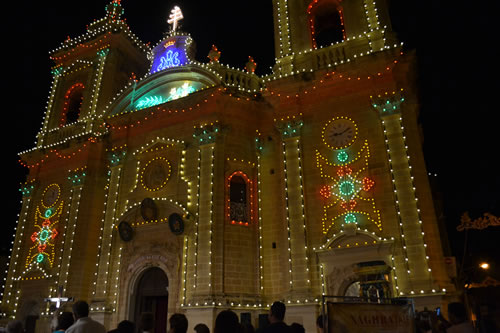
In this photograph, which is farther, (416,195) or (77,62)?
(77,62)

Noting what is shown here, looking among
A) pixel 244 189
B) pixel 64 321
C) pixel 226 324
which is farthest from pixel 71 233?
pixel 226 324

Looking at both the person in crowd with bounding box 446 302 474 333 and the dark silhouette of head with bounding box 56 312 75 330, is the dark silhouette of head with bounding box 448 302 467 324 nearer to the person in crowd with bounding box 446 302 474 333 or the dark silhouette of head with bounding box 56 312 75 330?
the person in crowd with bounding box 446 302 474 333

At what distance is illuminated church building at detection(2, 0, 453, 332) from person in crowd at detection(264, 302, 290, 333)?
9314 mm

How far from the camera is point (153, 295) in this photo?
17766mm

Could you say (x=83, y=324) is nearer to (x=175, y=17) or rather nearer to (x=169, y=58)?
(x=169, y=58)

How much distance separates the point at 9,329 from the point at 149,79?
1681 centimetres

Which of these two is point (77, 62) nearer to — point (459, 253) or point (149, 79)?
point (149, 79)

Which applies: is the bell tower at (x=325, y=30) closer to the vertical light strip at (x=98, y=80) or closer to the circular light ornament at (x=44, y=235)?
the vertical light strip at (x=98, y=80)

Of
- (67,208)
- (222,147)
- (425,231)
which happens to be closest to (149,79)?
(222,147)

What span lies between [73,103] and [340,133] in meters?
17.6

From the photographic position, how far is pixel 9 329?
570 centimetres

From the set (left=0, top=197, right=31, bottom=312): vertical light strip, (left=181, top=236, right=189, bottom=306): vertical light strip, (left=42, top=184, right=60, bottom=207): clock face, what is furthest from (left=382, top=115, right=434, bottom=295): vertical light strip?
(left=0, top=197, right=31, bottom=312): vertical light strip

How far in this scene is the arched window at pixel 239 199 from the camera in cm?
1736

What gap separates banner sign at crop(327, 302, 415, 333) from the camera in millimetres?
4930
